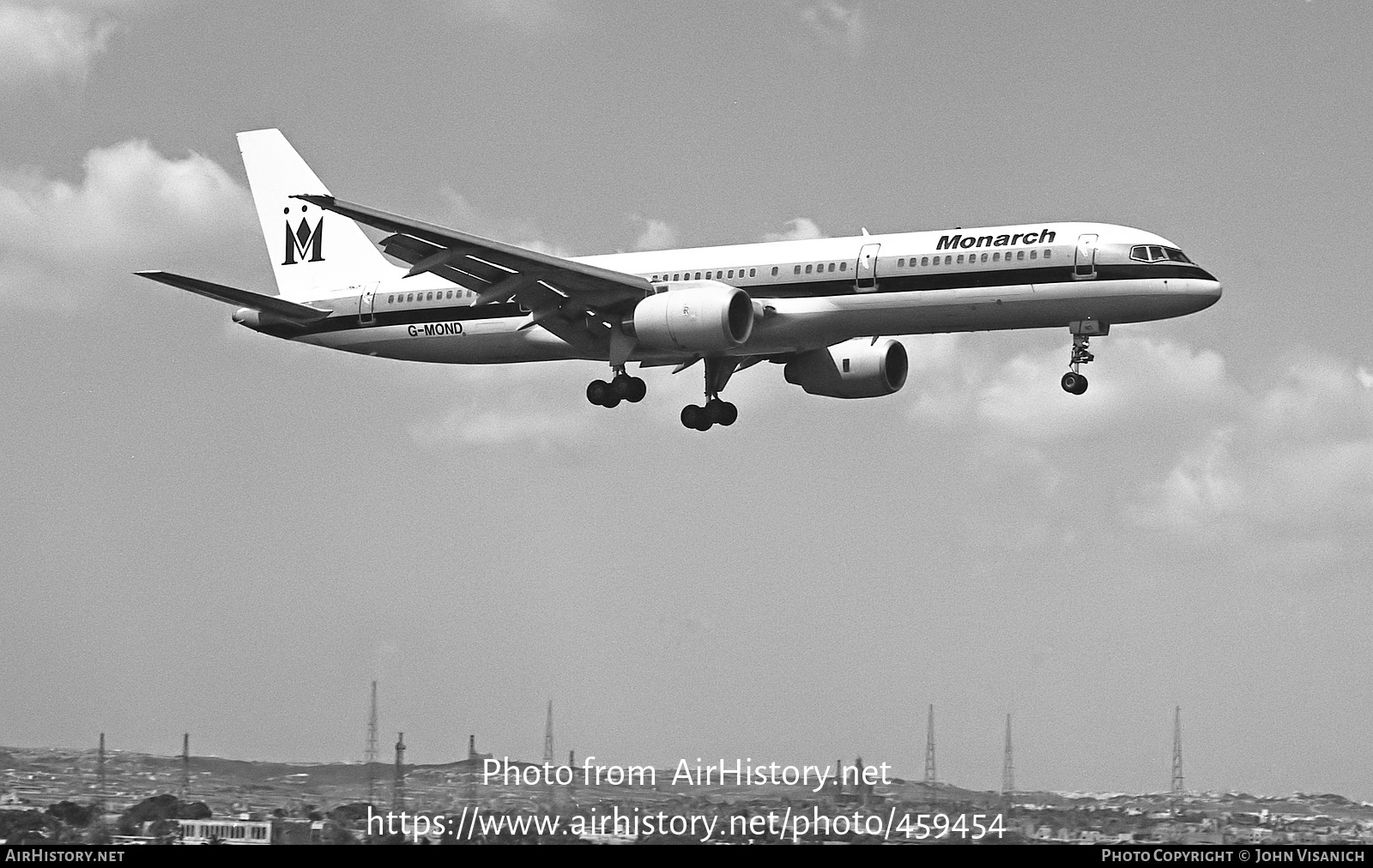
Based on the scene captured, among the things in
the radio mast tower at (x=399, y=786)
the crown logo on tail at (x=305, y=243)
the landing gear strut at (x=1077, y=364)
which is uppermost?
the crown logo on tail at (x=305, y=243)

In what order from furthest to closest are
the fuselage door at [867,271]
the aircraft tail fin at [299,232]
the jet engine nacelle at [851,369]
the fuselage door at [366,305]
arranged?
1. the aircraft tail fin at [299,232]
2. the fuselage door at [366,305]
3. the jet engine nacelle at [851,369]
4. the fuselage door at [867,271]

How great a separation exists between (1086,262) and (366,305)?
838 inches

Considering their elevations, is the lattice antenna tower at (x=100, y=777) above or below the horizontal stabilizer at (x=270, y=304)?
below

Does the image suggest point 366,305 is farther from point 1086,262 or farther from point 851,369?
point 1086,262

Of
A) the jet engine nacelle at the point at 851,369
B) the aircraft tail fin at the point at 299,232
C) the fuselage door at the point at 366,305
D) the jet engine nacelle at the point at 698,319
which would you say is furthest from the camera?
the aircraft tail fin at the point at 299,232

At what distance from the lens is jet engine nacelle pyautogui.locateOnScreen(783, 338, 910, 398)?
193 ft

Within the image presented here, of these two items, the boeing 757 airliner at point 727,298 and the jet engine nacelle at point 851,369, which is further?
the jet engine nacelle at point 851,369

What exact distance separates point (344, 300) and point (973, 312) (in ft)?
63.8

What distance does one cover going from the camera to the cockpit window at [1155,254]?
5056cm

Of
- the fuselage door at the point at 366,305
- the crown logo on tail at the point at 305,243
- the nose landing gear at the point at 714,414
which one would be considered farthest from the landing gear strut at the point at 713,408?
the crown logo on tail at the point at 305,243

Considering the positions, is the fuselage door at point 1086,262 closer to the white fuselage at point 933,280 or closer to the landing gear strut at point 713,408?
the white fuselage at point 933,280

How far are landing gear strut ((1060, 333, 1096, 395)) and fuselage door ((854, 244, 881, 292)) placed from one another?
17.2 ft

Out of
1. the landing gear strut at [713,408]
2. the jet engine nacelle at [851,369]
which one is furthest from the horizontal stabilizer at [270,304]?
the jet engine nacelle at [851,369]
